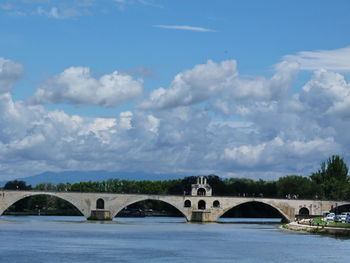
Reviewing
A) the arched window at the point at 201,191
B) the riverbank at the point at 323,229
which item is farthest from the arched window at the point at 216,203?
the riverbank at the point at 323,229

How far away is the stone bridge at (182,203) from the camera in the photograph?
124875 mm

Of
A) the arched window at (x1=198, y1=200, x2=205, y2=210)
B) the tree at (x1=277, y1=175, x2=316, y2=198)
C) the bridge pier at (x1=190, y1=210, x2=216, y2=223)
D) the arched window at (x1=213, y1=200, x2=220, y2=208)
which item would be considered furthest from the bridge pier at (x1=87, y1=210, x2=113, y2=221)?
the tree at (x1=277, y1=175, x2=316, y2=198)

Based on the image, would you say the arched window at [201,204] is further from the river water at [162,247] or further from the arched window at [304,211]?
the river water at [162,247]

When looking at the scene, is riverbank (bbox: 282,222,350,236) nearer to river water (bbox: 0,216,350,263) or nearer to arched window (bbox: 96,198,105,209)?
river water (bbox: 0,216,350,263)

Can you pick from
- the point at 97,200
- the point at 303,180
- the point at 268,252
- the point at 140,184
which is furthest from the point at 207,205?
the point at 268,252

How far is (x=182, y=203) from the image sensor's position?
436ft

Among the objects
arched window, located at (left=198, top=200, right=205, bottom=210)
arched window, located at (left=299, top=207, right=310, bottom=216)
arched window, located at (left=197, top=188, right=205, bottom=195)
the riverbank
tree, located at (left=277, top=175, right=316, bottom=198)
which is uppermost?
tree, located at (left=277, top=175, right=316, bottom=198)

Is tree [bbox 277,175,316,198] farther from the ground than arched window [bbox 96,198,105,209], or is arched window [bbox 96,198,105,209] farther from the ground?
tree [bbox 277,175,316,198]

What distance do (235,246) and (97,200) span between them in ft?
183

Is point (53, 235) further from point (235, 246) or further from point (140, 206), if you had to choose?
point (140, 206)

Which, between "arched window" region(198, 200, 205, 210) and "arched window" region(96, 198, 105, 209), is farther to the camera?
"arched window" region(198, 200, 205, 210)

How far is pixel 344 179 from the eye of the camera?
169375 millimetres

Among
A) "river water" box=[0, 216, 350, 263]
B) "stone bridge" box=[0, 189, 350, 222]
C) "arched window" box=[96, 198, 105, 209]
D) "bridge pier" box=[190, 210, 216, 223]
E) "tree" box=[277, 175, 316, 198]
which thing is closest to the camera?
"river water" box=[0, 216, 350, 263]

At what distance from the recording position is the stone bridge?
12488cm
